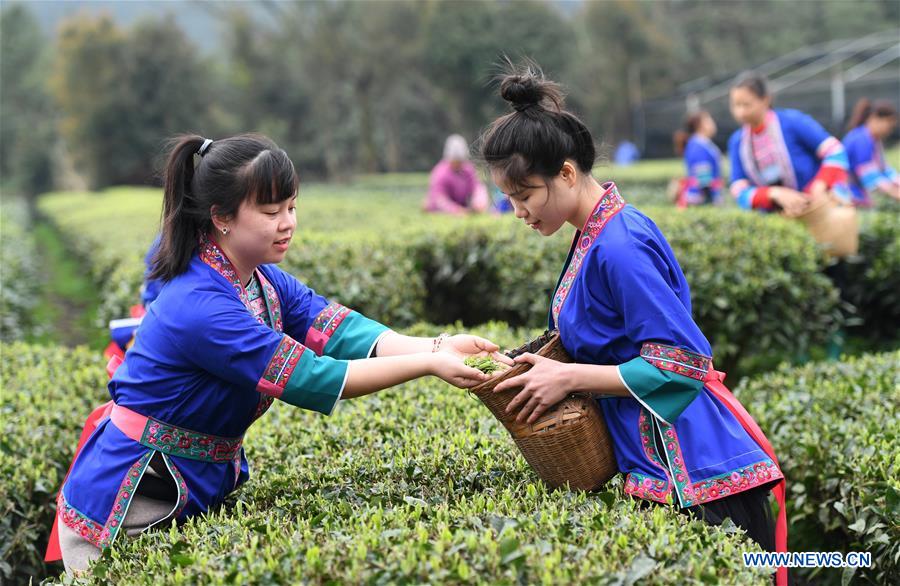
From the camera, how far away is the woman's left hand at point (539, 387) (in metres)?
2.42

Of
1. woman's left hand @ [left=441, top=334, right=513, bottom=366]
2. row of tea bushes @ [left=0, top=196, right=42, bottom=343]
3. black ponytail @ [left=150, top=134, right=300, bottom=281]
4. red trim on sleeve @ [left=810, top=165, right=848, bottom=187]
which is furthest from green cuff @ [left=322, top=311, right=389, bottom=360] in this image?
row of tea bushes @ [left=0, top=196, right=42, bottom=343]

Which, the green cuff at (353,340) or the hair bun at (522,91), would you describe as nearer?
the hair bun at (522,91)

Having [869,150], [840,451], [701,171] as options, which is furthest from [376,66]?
[840,451]

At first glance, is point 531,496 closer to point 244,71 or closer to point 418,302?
point 418,302

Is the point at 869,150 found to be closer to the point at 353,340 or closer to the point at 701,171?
the point at 701,171

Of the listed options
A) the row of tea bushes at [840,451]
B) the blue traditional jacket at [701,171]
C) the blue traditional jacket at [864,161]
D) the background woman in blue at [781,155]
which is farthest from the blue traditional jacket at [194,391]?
the blue traditional jacket at [701,171]

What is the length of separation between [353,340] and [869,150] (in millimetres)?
6496

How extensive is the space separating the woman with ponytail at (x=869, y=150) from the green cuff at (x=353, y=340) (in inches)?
244

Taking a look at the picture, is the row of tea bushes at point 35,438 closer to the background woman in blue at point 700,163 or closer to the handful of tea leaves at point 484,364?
the handful of tea leaves at point 484,364

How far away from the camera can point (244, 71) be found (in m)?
37.6

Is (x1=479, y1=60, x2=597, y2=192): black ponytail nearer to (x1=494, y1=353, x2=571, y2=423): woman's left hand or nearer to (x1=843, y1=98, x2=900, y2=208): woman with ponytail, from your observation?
(x1=494, y1=353, x2=571, y2=423): woman's left hand

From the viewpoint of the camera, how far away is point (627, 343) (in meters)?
2.51

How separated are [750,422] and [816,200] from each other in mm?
4088

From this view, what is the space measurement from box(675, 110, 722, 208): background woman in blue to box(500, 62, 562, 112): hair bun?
669cm
